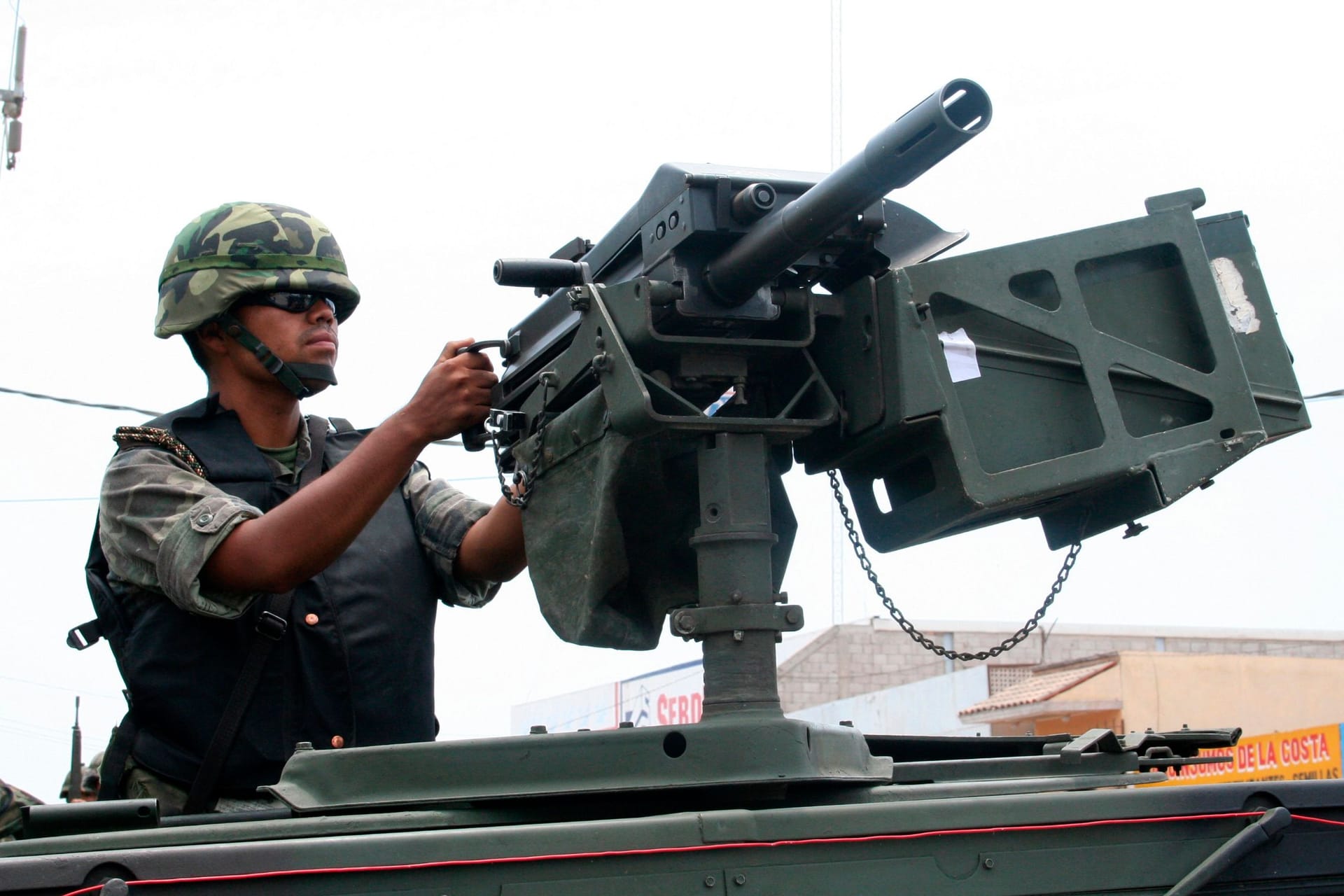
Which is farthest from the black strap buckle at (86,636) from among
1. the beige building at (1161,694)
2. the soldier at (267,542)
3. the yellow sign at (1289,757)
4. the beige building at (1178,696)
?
the beige building at (1178,696)

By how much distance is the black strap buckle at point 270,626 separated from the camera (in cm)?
351

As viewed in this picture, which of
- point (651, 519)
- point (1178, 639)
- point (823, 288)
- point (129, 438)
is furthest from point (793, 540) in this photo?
point (1178, 639)

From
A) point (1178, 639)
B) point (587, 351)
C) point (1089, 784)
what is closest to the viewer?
point (1089, 784)

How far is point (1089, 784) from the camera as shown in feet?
9.55

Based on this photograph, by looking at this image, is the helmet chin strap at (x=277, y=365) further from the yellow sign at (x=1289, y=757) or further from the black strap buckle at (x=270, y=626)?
the yellow sign at (x=1289, y=757)

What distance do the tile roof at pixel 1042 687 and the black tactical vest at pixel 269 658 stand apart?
20910mm

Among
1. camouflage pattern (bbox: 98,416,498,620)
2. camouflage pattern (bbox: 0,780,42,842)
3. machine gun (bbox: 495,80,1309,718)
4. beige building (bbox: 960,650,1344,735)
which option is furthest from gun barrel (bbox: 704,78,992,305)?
beige building (bbox: 960,650,1344,735)

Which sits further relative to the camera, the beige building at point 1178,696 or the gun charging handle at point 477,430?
the beige building at point 1178,696

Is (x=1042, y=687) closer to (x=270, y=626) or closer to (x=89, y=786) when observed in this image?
(x=89, y=786)

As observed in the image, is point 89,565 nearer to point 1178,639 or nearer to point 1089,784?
point 1089,784

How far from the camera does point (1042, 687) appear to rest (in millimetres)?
25094

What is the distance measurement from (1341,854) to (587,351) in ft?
5.54

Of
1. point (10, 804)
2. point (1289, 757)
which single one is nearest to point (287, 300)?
point (10, 804)

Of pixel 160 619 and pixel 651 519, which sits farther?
pixel 160 619
